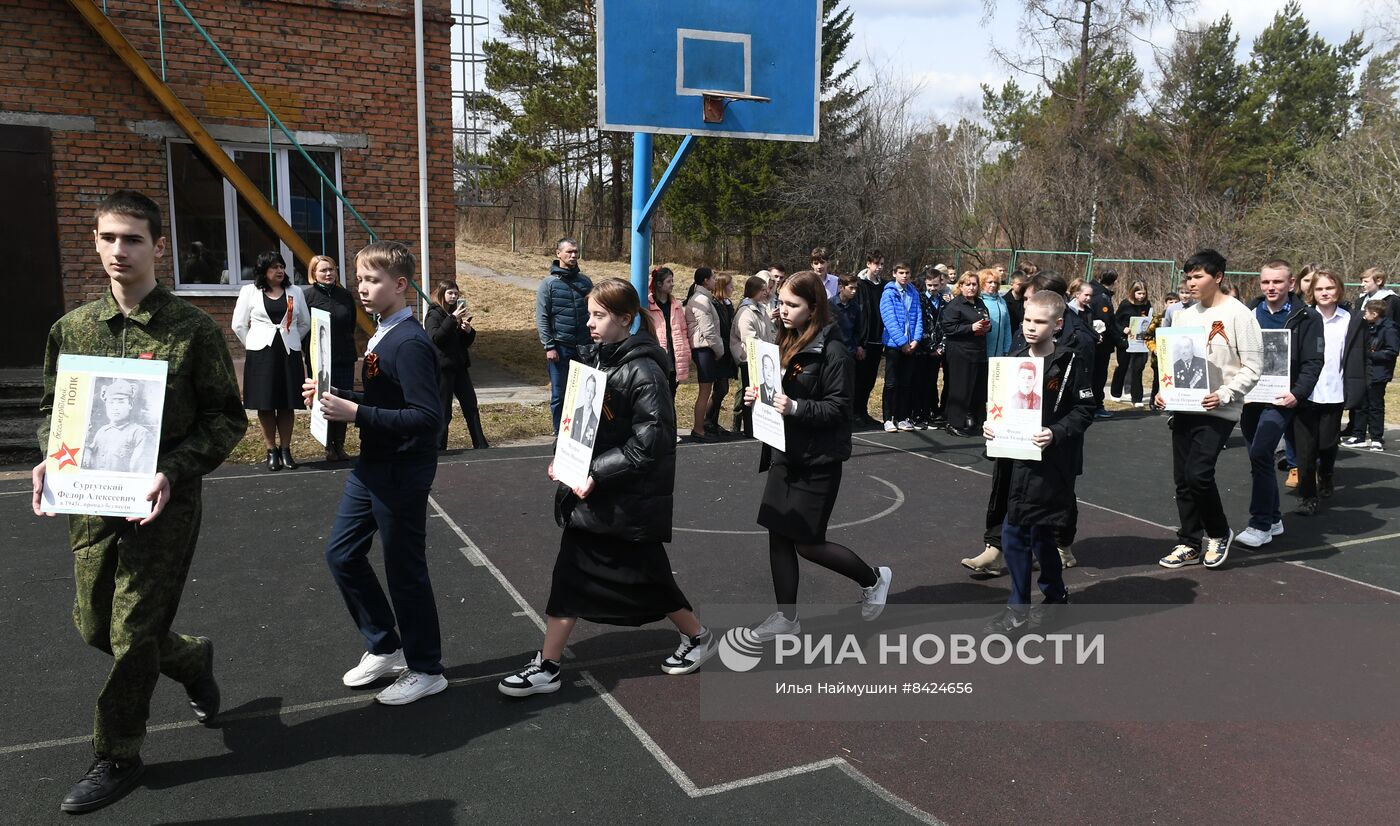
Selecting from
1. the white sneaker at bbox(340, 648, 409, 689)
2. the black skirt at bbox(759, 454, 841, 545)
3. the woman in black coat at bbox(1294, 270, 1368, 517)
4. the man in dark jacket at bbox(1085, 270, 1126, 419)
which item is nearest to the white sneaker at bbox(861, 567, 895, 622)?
the black skirt at bbox(759, 454, 841, 545)

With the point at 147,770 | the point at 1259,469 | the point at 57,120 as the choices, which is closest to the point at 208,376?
the point at 147,770

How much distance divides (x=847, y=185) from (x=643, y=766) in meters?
31.1

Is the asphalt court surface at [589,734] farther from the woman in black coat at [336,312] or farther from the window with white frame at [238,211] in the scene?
the window with white frame at [238,211]

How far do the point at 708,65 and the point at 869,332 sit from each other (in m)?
4.48

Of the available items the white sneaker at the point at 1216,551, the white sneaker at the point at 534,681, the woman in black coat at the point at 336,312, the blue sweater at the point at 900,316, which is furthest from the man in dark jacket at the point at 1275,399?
the woman in black coat at the point at 336,312

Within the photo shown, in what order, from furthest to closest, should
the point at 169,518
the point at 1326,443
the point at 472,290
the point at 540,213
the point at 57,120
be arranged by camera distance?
the point at 540,213
the point at 472,290
the point at 57,120
the point at 1326,443
the point at 169,518

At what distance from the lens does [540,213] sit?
43531 mm

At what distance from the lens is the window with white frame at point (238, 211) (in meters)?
12.3

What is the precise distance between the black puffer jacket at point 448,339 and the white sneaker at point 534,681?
5641mm

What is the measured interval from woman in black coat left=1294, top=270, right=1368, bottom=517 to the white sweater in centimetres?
207

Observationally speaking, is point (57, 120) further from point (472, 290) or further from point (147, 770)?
point (472, 290)

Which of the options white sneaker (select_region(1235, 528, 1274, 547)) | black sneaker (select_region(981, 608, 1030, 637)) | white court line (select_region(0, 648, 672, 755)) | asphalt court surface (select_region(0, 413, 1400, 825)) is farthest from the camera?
white sneaker (select_region(1235, 528, 1274, 547))

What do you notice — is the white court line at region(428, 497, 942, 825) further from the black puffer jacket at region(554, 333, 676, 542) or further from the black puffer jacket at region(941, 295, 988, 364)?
Result: the black puffer jacket at region(941, 295, 988, 364)

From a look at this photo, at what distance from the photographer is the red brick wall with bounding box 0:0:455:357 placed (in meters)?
11.2
